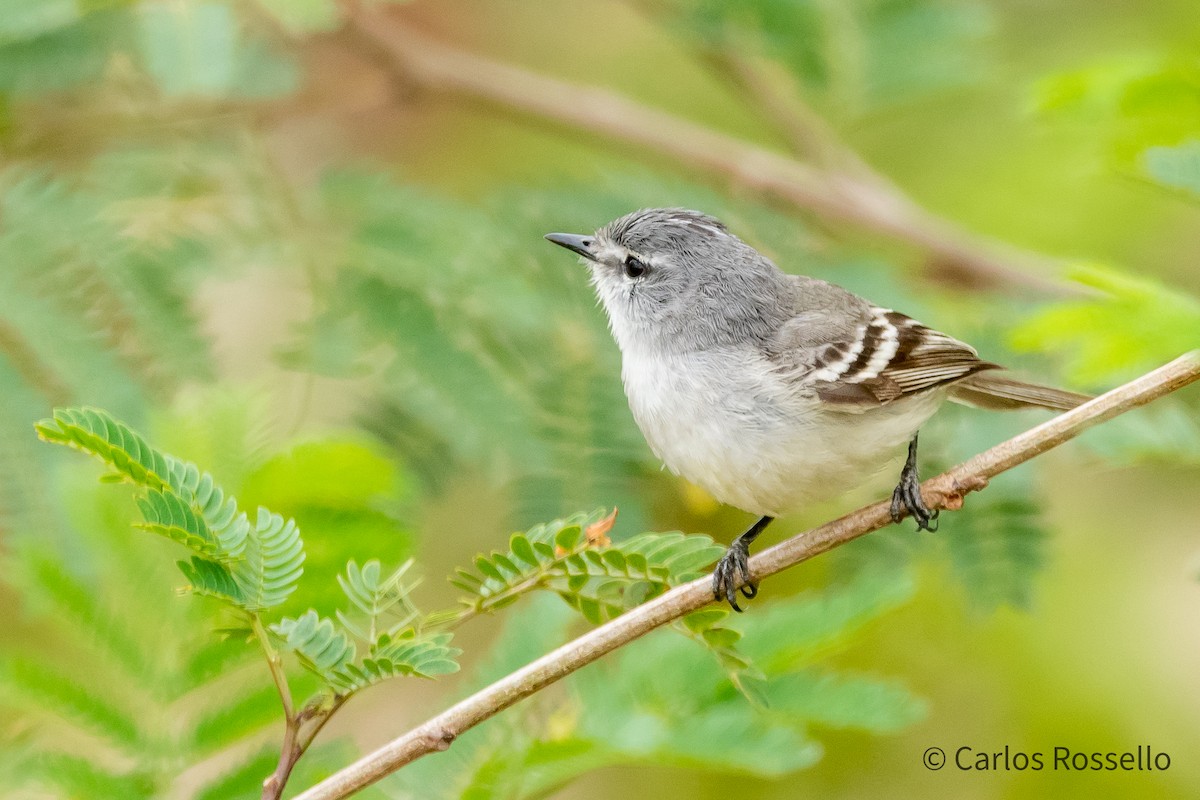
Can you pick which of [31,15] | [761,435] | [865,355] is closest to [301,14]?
[31,15]

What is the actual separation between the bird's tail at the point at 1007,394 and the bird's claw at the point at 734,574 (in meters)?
0.87

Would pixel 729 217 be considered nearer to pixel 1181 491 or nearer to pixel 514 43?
pixel 1181 491

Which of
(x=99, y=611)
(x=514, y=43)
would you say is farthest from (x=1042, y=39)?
(x=99, y=611)

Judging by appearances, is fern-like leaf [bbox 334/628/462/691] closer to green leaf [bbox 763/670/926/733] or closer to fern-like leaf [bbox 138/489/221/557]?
fern-like leaf [bbox 138/489/221/557]

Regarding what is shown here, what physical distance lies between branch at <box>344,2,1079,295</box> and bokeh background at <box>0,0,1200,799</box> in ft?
0.06

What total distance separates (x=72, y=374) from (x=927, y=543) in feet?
9.02

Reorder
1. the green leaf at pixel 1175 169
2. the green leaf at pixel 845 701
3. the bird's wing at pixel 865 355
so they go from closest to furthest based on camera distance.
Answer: the green leaf at pixel 1175 169 < the green leaf at pixel 845 701 < the bird's wing at pixel 865 355

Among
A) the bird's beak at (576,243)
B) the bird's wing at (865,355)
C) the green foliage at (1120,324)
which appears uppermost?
the bird's beak at (576,243)

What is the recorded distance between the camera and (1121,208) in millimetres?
5211

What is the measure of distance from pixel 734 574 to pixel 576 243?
57.2 inches

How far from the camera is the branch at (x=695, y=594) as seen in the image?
6.52 feet

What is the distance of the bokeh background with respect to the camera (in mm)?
2605

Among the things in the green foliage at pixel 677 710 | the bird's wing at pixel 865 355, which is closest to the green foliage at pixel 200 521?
the green foliage at pixel 677 710

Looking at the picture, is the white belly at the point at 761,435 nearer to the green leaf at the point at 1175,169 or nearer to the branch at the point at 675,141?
the green leaf at the point at 1175,169
